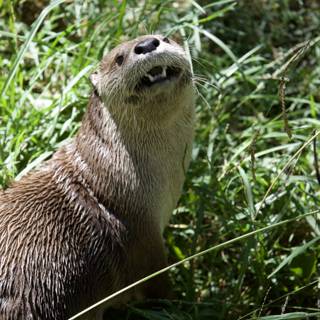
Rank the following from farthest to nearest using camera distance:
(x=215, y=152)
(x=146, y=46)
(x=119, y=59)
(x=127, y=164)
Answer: (x=215, y=152) → (x=127, y=164) → (x=119, y=59) → (x=146, y=46)

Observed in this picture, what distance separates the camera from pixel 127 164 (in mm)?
2664

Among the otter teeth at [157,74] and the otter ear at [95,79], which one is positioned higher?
the otter ear at [95,79]

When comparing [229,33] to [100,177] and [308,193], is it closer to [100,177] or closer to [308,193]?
[308,193]

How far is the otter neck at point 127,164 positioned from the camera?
2.65 metres

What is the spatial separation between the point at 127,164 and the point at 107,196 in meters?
0.12

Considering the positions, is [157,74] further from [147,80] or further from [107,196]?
[107,196]

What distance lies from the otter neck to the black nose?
323 mm

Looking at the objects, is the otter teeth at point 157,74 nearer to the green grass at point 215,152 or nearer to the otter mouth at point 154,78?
the otter mouth at point 154,78

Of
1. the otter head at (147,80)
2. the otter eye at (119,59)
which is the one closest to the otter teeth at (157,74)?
the otter head at (147,80)

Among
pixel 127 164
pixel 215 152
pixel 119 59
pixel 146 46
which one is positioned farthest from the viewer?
pixel 215 152

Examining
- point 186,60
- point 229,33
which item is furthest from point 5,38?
point 186,60

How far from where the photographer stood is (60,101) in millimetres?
3059

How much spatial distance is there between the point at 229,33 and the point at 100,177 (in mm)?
1770

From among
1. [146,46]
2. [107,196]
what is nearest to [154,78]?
[146,46]
